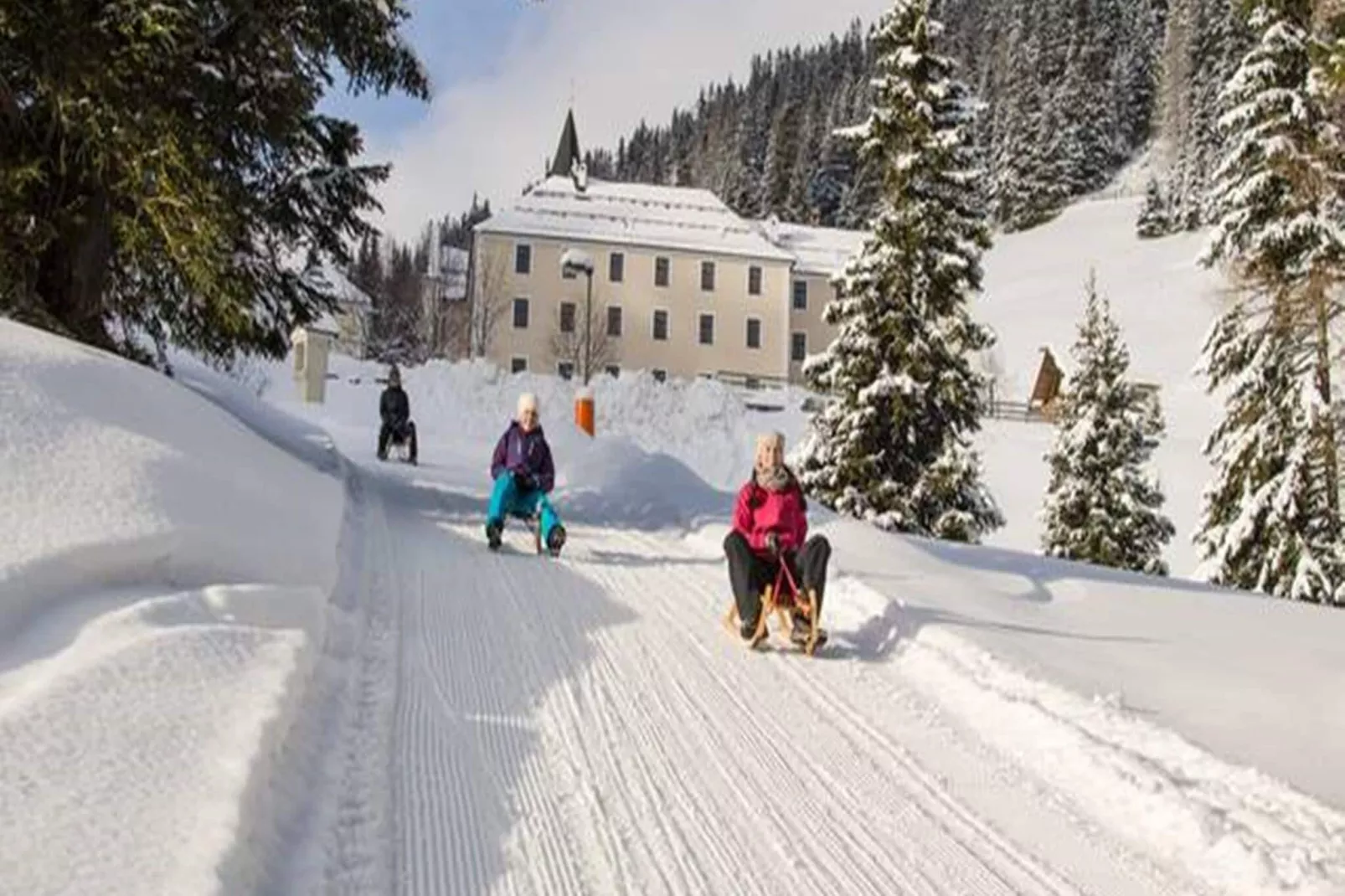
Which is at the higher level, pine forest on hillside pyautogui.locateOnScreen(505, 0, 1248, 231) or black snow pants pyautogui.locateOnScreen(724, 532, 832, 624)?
pine forest on hillside pyautogui.locateOnScreen(505, 0, 1248, 231)

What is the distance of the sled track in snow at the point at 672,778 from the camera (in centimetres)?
377

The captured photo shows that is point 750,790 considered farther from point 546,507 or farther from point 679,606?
point 546,507

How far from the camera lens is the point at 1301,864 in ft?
12.9

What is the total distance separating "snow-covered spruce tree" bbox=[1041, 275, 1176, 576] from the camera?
80.6 feet

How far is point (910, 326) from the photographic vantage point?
19.1 m

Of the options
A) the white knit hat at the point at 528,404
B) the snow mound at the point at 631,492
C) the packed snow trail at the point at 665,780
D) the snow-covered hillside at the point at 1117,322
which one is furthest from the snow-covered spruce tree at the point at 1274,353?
the packed snow trail at the point at 665,780

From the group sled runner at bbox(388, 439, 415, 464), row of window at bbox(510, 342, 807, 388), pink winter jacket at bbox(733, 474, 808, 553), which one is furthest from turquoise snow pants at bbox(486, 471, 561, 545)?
row of window at bbox(510, 342, 807, 388)

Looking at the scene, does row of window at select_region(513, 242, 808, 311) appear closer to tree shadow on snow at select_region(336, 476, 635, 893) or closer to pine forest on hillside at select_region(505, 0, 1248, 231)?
pine forest on hillside at select_region(505, 0, 1248, 231)

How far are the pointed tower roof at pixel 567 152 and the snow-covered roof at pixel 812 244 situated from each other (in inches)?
584

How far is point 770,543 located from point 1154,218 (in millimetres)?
81609

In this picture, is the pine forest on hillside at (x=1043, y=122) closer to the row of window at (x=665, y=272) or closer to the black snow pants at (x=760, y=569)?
the row of window at (x=665, y=272)

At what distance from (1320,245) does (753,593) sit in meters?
14.4

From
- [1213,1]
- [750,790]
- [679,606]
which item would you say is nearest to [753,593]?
[679,606]

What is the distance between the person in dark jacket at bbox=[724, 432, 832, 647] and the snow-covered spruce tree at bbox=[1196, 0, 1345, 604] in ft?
36.9
